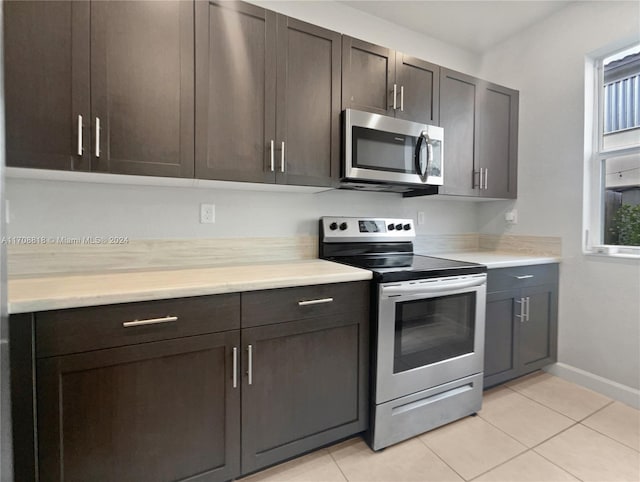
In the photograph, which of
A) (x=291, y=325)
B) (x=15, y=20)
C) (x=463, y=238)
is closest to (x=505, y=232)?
(x=463, y=238)

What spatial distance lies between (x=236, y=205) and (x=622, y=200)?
260 cm

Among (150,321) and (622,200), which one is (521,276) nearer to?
(622,200)

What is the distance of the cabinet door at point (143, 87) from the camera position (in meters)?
1.31

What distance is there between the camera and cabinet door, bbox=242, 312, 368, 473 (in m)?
1.35

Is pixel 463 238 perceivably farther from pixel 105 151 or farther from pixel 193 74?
pixel 105 151

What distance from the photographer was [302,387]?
1.45 metres

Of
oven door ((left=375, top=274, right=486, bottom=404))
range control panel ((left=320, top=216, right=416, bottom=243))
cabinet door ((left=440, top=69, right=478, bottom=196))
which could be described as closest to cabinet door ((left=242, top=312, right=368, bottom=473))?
oven door ((left=375, top=274, right=486, bottom=404))

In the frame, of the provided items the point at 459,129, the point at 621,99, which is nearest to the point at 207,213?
the point at 459,129

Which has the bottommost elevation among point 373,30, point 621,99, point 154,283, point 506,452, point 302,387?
point 506,452

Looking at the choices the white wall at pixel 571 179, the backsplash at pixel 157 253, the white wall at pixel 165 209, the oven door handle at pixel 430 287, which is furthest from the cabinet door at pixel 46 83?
the white wall at pixel 571 179

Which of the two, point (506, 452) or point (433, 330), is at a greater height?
point (433, 330)

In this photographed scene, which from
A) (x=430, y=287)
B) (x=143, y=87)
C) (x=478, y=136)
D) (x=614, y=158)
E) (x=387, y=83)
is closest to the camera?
(x=143, y=87)

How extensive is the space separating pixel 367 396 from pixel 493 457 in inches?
26.7

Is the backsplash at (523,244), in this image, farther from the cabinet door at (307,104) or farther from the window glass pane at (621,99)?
the cabinet door at (307,104)
